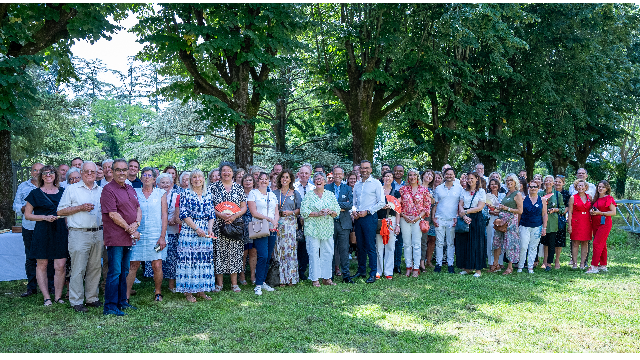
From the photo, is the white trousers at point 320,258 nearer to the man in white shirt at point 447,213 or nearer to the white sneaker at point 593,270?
the man in white shirt at point 447,213

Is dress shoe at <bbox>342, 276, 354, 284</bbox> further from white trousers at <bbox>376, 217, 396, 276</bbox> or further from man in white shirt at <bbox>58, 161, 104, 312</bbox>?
man in white shirt at <bbox>58, 161, 104, 312</bbox>

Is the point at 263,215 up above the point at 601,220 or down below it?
above

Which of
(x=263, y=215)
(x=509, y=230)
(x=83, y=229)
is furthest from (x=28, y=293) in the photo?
(x=509, y=230)

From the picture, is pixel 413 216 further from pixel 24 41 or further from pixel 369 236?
pixel 24 41

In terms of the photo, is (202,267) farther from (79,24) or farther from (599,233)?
(599,233)

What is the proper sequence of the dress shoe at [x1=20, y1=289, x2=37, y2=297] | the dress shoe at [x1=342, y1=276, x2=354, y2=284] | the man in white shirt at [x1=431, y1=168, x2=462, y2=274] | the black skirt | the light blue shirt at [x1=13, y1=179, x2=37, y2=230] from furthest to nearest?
the man in white shirt at [x1=431, y1=168, x2=462, y2=274] < the black skirt < the dress shoe at [x1=342, y1=276, x2=354, y2=284] < the light blue shirt at [x1=13, y1=179, x2=37, y2=230] < the dress shoe at [x1=20, y1=289, x2=37, y2=297]

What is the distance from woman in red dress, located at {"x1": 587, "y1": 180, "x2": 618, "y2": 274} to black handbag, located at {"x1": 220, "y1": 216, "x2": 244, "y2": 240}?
6381mm

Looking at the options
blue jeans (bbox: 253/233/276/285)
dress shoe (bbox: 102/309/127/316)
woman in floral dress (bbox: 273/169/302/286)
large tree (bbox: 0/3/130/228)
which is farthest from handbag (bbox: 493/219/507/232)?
large tree (bbox: 0/3/130/228)

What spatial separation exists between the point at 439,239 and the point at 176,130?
13.8 meters

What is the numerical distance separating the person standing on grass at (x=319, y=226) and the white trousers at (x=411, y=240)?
1.44m

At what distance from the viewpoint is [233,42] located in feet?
34.1

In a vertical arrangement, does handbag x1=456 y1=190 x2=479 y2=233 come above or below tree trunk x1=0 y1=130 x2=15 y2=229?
below

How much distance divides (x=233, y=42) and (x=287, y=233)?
4.69 meters

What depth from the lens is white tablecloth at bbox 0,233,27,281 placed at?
7889 millimetres
